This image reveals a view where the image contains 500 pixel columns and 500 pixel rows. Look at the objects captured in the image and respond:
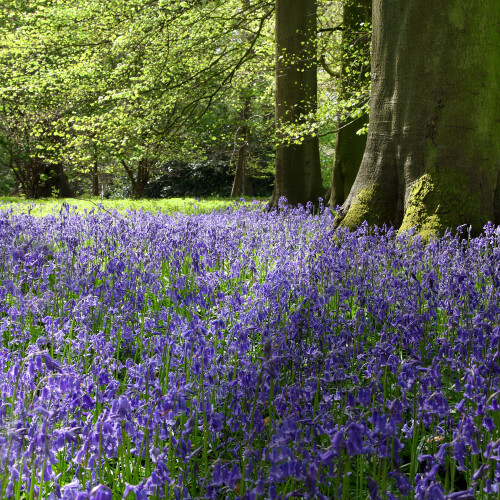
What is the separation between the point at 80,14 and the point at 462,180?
9786mm

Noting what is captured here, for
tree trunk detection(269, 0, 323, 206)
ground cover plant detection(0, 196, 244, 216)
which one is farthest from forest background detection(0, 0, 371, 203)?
ground cover plant detection(0, 196, 244, 216)

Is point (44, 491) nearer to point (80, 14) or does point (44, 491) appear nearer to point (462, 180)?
point (462, 180)

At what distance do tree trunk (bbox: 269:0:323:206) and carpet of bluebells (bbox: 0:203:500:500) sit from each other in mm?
5655

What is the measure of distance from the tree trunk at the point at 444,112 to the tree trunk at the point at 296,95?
5083mm

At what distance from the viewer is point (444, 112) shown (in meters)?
5.73

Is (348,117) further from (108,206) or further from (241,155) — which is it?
(241,155)

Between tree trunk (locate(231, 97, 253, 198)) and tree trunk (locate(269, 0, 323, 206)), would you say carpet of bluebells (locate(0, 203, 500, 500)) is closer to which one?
tree trunk (locate(269, 0, 323, 206))

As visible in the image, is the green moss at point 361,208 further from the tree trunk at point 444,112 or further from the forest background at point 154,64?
the forest background at point 154,64

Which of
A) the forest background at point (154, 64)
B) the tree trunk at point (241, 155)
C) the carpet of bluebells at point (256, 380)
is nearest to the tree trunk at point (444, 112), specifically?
the carpet of bluebells at point (256, 380)

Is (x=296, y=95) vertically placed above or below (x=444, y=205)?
above

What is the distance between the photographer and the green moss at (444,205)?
5.60 meters

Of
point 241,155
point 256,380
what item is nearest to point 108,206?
point 256,380

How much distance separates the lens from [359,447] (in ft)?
4.20

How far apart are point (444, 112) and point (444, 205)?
39.8 inches
